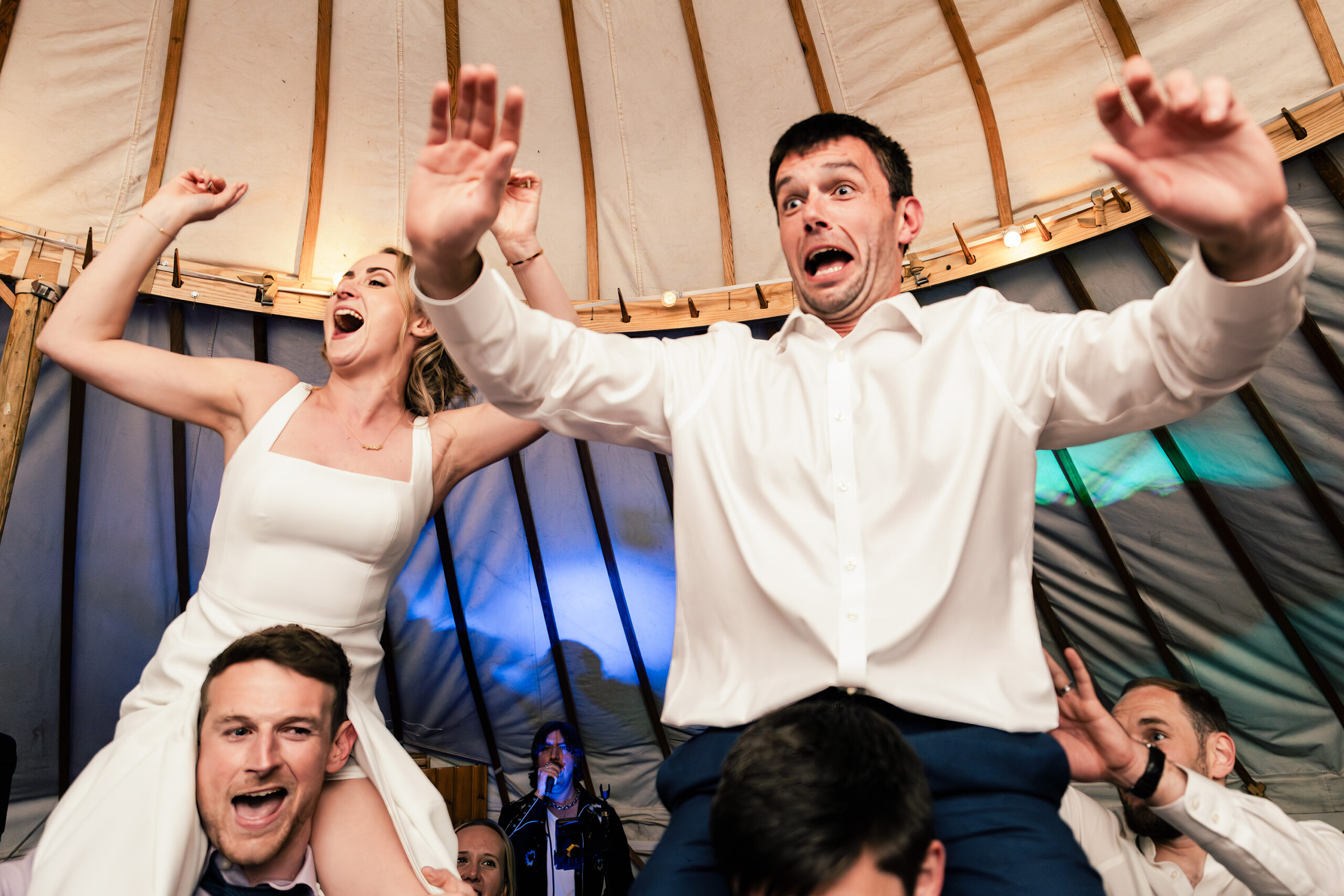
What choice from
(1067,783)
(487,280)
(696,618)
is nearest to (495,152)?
(487,280)

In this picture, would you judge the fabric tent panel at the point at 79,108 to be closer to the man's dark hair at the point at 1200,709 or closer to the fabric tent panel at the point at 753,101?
the fabric tent panel at the point at 753,101

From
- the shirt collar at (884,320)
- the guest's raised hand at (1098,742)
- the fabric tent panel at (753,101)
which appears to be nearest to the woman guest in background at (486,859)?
the fabric tent panel at (753,101)

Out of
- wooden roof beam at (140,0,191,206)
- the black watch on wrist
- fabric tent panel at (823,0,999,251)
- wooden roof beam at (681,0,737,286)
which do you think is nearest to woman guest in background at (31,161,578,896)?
the black watch on wrist

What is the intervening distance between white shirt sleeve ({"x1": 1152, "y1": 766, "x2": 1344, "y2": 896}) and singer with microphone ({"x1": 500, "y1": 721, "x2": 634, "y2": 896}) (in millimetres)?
3739

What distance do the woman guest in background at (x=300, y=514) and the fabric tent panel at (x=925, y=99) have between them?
101 inches

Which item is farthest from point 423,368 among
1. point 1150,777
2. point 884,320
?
point 1150,777

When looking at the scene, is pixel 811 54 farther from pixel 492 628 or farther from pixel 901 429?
pixel 492 628

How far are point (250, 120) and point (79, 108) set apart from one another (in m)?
0.69

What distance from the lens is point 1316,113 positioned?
11.0 feet

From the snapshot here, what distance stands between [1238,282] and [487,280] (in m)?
0.94

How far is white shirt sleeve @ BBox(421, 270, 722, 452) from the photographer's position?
4.03 ft

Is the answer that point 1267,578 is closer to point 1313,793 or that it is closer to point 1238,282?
point 1313,793

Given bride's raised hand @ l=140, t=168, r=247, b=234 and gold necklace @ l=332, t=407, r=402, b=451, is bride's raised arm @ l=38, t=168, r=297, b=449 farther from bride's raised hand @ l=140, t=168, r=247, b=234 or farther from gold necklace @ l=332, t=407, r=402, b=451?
gold necklace @ l=332, t=407, r=402, b=451

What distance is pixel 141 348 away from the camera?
2.14 metres
